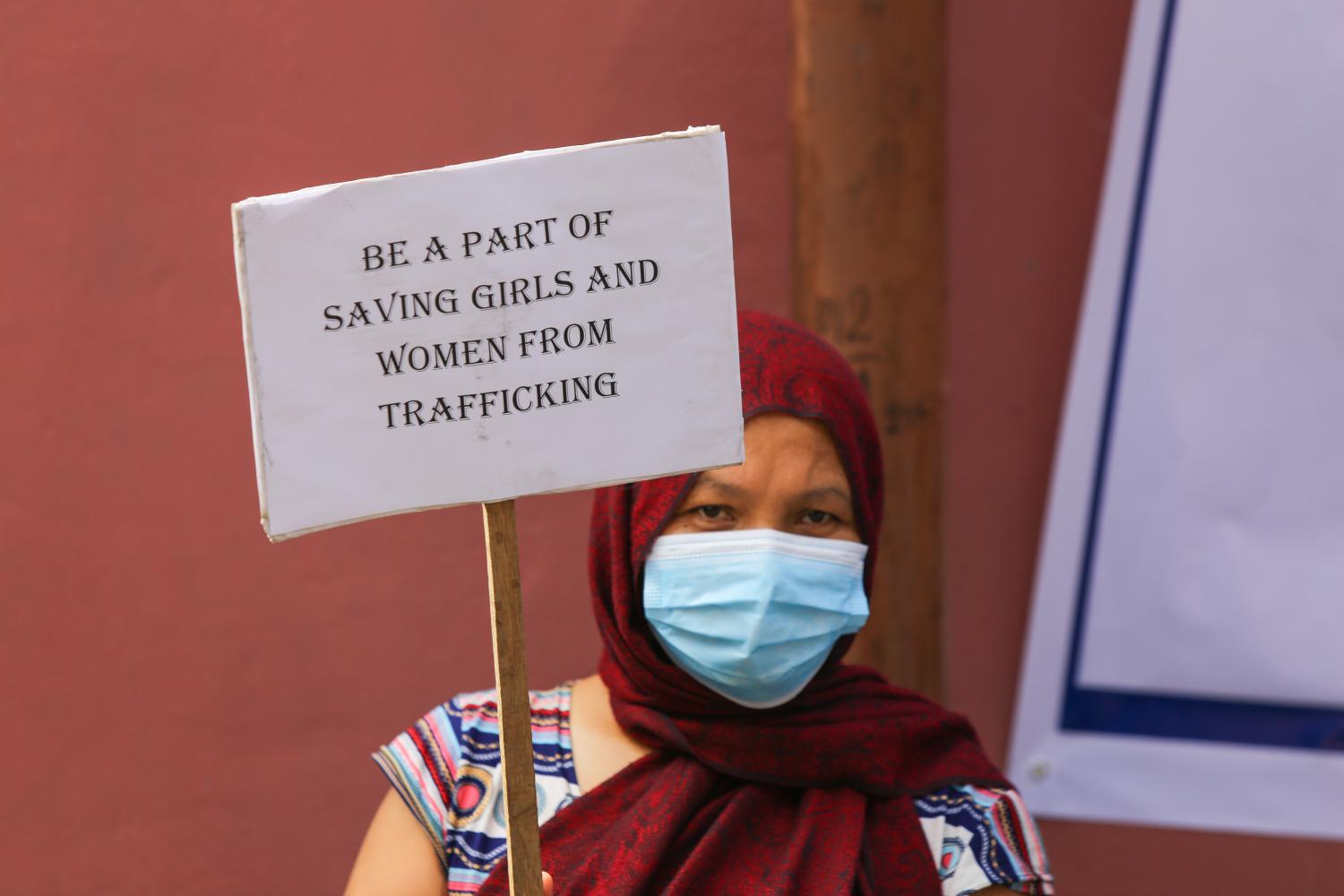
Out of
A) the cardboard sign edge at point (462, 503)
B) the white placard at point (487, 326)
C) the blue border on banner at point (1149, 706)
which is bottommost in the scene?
the blue border on banner at point (1149, 706)

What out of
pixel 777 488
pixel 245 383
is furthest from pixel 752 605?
pixel 245 383

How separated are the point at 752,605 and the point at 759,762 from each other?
24 cm

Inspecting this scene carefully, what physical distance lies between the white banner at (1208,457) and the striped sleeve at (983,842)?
1012 mm

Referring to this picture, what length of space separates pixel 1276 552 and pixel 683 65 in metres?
1.42

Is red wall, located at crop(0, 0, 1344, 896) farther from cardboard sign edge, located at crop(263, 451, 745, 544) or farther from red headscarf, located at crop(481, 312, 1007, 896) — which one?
cardboard sign edge, located at crop(263, 451, 745, 544)

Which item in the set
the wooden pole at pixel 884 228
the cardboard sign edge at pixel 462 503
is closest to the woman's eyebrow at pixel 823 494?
the cardboard sign edge at pixel 462 503

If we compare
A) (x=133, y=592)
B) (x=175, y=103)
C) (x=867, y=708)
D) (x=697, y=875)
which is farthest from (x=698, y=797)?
(x=175, y=103)

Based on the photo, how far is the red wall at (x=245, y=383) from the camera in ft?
8.36

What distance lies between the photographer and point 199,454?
2617 mm

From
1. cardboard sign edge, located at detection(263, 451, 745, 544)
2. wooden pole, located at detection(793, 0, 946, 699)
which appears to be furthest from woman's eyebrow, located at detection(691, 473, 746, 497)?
wooden pole, located at detection(793, 0, 946, 699)

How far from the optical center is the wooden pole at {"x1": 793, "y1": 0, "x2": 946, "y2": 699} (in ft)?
8.69

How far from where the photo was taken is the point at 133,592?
8.50 ft

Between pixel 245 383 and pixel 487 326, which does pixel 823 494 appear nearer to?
pixel 487 326

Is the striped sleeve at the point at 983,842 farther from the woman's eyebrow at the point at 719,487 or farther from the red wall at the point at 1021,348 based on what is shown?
the red wall at the point at 1021,348
